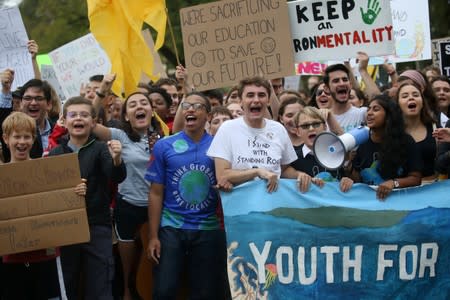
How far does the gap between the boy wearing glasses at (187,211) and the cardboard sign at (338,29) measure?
167 centimetres

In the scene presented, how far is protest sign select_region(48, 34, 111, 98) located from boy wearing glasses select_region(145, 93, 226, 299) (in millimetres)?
4210

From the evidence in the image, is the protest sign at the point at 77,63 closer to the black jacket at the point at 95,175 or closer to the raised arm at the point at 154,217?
the black jacket at the point at 95,175

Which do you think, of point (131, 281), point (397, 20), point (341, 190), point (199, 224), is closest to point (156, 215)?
point (199, 224)

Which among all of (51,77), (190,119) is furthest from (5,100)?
(51,77)

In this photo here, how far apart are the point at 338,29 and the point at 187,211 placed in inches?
99.9

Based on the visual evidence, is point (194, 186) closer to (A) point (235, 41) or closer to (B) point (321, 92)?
(A) point (235, 41)

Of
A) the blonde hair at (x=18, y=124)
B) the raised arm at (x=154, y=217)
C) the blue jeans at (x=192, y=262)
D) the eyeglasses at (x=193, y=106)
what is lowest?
the blue jeans at (x=192, y=262)

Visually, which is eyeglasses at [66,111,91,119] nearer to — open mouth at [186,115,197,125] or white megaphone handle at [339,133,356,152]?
open mouth at [186,115,197,125]

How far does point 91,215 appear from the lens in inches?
289

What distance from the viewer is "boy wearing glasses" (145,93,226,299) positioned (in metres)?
7.38

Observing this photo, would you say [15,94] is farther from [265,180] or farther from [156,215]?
[265,180]

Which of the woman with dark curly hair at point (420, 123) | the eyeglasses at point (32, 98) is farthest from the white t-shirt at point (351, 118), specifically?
the eyeglasses at point (32, 98)

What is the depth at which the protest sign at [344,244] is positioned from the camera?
704cm

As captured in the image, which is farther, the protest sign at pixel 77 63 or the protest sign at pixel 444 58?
the protest sign at pixel 77 63
